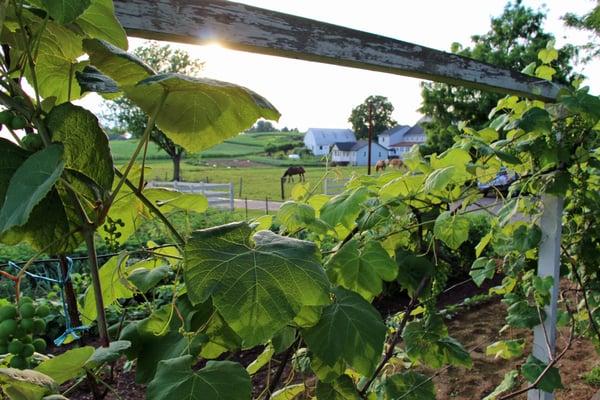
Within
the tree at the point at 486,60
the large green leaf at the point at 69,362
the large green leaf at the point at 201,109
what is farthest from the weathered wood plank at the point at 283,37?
the tree at the point at 486,60

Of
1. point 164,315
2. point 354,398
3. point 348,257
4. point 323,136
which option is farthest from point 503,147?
point 323,136

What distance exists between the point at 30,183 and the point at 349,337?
1.75ft

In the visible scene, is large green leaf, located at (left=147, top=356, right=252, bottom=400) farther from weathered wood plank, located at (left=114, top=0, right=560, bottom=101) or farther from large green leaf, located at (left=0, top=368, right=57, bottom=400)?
weathered wood plank, located at (left=114, top=0, right=560, bottom=101)

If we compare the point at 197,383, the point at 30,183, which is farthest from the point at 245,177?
the point at 30,183

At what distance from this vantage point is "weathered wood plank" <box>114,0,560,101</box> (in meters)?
0.79

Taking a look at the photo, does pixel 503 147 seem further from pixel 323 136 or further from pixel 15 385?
pixel 323 136

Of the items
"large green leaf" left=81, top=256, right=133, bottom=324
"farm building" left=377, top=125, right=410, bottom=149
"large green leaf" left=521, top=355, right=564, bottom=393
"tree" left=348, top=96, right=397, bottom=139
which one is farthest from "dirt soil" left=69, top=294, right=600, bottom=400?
"farm building" left=377, top=125, right=410, bottom=149

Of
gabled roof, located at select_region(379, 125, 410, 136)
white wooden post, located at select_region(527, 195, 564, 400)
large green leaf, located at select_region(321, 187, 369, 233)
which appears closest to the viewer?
large green leaf, located at select_region(321, 187, 369, 233)

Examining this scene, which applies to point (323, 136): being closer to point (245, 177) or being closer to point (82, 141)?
point (245, 177)

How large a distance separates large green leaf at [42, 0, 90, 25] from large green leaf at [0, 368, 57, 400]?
36cm

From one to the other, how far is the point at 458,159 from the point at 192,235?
0.78 meters

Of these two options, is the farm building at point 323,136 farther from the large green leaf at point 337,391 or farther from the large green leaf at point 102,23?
the large green leaf at point 102,23

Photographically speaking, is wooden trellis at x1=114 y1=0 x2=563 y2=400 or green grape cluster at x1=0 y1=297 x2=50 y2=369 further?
wooden trellis at x1=114 y1=0 x2=563 y2=400

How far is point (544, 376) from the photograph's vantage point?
1718 millimetres
